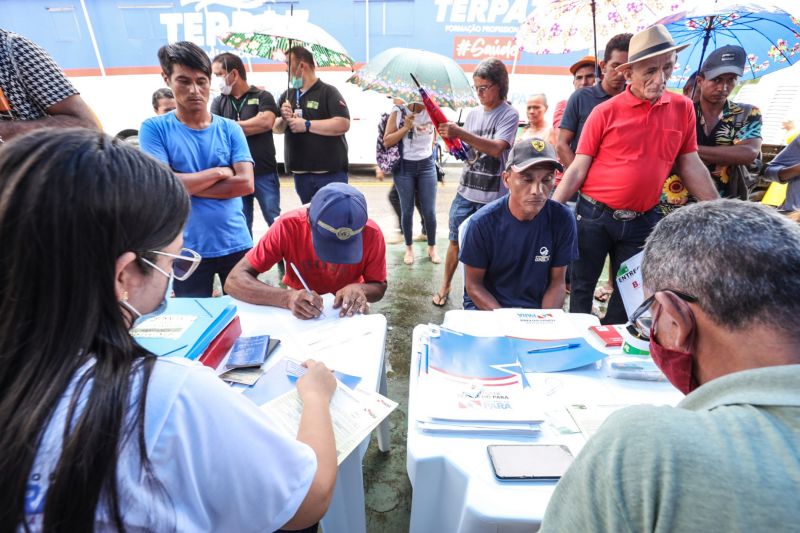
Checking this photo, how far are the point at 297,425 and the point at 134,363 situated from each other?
53cm

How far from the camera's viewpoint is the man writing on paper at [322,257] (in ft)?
5.72

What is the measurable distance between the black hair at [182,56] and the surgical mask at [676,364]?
2318 millimetres

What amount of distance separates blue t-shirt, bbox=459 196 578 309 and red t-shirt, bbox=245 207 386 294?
47 centimetres

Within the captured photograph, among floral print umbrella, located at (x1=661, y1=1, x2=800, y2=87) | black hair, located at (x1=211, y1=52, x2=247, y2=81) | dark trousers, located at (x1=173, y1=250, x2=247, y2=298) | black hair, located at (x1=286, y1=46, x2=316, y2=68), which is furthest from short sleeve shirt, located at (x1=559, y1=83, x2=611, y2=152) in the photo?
black hair, located at (x1=211, y1=52, x2=247, y2=81)

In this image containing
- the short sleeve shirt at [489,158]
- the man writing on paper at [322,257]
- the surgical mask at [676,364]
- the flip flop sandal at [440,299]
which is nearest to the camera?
the surgical mask at [676,364]

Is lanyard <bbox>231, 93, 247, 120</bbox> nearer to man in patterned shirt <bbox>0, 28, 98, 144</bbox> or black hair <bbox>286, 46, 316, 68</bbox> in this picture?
black hair <bbox>286, 46, 316, 68</bbox>

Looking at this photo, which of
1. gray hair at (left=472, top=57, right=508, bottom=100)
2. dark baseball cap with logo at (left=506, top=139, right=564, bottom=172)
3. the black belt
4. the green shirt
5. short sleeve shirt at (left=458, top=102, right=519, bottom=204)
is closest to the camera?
the green shirt

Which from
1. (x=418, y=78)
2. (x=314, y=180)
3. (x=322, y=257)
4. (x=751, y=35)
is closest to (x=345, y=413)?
(x=322, y=257)

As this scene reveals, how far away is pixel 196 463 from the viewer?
63 cm

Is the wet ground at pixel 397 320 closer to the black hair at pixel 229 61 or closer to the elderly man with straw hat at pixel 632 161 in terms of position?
the elderly man with straw hat at pixel 632 161

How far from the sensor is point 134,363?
63 cm

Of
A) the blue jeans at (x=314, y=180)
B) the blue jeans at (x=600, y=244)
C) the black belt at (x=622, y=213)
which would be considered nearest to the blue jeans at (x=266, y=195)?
the blue jeans at (x=314, y=180)

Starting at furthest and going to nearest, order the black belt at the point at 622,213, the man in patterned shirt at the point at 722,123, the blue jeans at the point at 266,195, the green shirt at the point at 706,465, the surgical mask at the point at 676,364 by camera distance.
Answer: the blue jeans at the point at 266,195, the man in patterned shirt at the point at 722,123, the black belt at the point at 622,213, the surgical mask at the point at 676,364, the green shirt at the point at 706,465

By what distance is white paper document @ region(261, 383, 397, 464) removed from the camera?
1053mm
